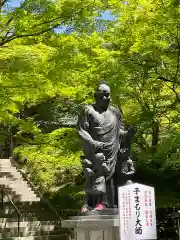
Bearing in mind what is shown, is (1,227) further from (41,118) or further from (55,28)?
(55,28)

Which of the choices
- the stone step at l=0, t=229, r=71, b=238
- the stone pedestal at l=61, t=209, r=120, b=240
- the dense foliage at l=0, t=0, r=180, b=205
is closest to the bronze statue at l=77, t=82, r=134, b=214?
the stone pedestal at l=61, t=209, r=120, b=240

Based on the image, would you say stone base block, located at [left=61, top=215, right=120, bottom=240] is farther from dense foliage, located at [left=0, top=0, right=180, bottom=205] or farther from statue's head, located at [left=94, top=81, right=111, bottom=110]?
dense foliage, located at [left=0, top=0, right=180, bottom=205]

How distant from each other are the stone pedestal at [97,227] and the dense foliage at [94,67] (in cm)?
402

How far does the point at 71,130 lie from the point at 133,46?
3230 millimetres

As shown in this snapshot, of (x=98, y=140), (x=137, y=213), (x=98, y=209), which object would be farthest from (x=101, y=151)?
(x=137, y=213)

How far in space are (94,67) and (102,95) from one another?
16.4 feet

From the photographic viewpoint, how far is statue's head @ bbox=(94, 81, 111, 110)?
711 cm

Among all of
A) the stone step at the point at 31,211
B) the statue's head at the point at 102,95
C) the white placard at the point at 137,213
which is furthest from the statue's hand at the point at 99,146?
the stone step at the point at 31,211

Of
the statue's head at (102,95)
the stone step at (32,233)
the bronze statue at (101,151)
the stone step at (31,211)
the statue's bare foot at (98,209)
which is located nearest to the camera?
the statue's bare foot at (98,209)

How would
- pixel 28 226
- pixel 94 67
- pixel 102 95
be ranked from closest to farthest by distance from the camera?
pixel 102 95
pixel 94 67
pixel 28 226

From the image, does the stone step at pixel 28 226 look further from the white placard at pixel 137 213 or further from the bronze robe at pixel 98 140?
the white placard at pixel 137 213

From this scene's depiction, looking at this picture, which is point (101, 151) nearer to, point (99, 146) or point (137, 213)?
point (99, 146)

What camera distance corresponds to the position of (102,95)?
23.4 feet

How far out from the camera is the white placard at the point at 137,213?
17.3 ft
